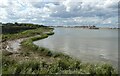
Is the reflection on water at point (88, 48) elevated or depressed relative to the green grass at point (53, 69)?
depressed

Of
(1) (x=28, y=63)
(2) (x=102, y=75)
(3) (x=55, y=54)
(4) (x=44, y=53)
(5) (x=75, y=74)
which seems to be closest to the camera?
(5) (x=75, y=74)

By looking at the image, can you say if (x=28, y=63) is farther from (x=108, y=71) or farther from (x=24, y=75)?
(x=108, y=71)

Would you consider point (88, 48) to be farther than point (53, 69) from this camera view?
Yes

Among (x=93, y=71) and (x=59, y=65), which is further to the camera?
(x=59, y=65)

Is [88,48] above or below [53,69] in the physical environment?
below

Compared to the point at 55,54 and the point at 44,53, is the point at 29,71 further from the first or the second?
the point at 44,53

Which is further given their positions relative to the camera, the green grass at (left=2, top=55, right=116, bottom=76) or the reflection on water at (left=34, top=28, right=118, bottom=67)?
the reflection on water at (left=34, top=28, right=118, bottom=67)

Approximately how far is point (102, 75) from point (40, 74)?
354cm

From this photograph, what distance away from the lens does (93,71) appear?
12570 millimetres

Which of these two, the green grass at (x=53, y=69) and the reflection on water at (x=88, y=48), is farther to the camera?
the reflection on water at (x=88, y=48)

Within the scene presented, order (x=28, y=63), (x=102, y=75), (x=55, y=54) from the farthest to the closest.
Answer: (x=55, y=54) → (x=28, y=63) → (x=102, y=75)

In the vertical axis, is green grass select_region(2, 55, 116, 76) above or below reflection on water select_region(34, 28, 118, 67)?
above

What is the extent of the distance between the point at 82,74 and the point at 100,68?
7.19 ft

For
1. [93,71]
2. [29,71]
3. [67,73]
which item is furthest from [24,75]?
[93,71]
